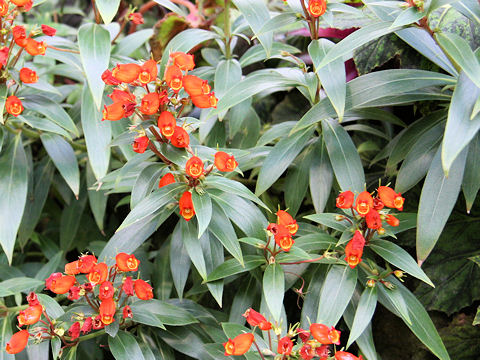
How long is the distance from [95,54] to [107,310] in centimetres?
58

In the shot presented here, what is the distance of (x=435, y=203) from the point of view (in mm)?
986

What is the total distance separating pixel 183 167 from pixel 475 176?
23.0 inches

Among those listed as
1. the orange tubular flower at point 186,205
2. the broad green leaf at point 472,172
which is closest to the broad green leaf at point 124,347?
the orange tubular flower at point 186,205

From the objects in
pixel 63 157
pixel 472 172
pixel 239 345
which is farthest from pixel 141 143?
pixel 472 172

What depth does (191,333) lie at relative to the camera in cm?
116

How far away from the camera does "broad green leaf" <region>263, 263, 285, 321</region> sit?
93cm

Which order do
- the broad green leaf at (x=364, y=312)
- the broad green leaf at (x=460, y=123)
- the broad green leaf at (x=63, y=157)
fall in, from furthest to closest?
the broad green leaf at (x=63, y=157) < the broad green leaf at (x=364, y=312) < the broad green leaf at (x=460, y=123)

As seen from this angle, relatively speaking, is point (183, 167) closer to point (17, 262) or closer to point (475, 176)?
point (475, 176)

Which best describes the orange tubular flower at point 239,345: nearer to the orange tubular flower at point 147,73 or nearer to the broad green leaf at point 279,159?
the broad green leaf at point 279,159

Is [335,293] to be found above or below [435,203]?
below

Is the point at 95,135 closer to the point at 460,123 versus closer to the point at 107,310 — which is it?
the point at 107,310

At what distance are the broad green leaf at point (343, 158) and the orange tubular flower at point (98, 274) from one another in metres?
0.51

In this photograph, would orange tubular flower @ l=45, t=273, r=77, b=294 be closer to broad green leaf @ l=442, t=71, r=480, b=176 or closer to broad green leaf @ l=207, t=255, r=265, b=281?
broad green leaf @ l=207, t=255, r=265, b=281

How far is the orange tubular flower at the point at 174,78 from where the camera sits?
36.8 inches
